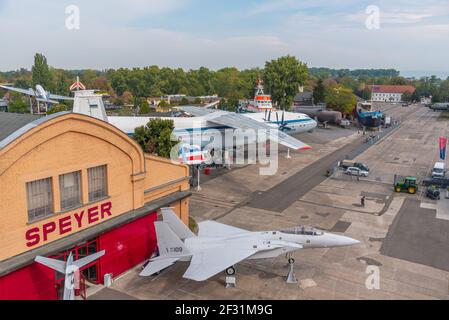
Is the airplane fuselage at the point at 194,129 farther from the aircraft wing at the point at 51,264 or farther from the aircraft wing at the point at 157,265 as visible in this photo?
the aircraft wing at the point at 51,264

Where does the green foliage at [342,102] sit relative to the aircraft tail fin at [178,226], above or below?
above

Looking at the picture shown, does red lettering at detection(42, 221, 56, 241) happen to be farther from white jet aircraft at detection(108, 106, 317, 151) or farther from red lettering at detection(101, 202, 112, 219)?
white jet aircraft at detection(108, 106, 317, 151)

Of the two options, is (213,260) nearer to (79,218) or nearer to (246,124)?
(79,218)

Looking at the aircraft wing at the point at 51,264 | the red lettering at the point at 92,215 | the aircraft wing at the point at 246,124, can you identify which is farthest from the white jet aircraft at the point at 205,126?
the aircraft wing at the point at 51,264

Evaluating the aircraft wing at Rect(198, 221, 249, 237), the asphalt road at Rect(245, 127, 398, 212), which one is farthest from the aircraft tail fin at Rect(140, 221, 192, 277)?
the asphalt road at Rect(245, 127, 398, 212)

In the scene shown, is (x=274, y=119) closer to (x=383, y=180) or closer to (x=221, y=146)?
(x=221, y=146)

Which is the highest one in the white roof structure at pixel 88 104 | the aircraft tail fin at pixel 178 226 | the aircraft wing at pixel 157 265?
the white roof structure at pixel 88 104
